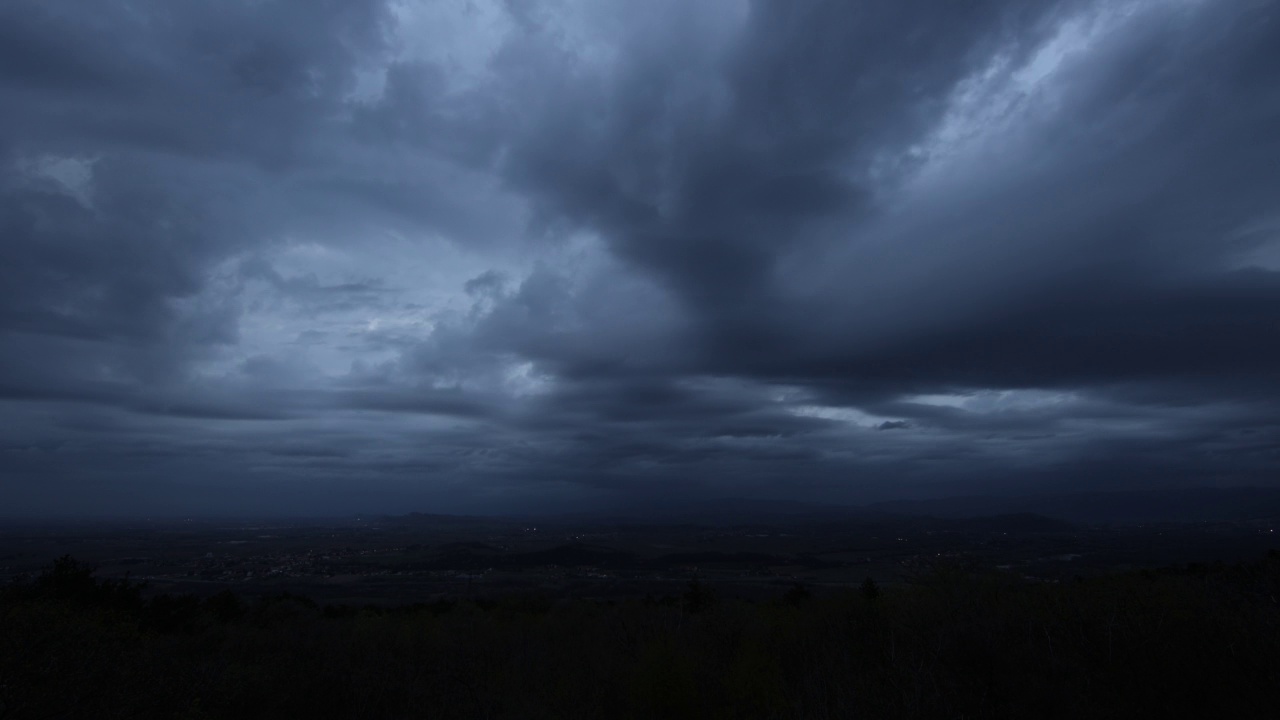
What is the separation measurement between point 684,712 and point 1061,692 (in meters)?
8.96

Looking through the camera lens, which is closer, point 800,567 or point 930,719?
point 930,719

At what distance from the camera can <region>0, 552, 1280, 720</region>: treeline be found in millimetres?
11875

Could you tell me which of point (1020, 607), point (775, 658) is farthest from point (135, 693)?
point (1020, 607)

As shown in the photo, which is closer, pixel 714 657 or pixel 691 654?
pixel 691 654

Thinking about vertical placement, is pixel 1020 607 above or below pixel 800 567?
above

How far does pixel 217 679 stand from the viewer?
55.2 ft

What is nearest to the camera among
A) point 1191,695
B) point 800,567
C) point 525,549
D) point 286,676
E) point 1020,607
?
point 1191,695

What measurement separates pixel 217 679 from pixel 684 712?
1175 cm

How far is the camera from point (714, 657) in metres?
21.3

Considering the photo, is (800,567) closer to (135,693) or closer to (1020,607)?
(1020,607)

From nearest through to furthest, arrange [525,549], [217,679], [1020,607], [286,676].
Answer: [217,679]
[1020,607]
[286,676]
[525,549]

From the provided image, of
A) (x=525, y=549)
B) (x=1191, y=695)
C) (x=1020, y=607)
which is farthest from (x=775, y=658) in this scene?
(x=525, y=549)

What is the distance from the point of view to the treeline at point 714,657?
11.9 meters

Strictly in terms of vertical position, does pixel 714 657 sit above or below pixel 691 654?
below
